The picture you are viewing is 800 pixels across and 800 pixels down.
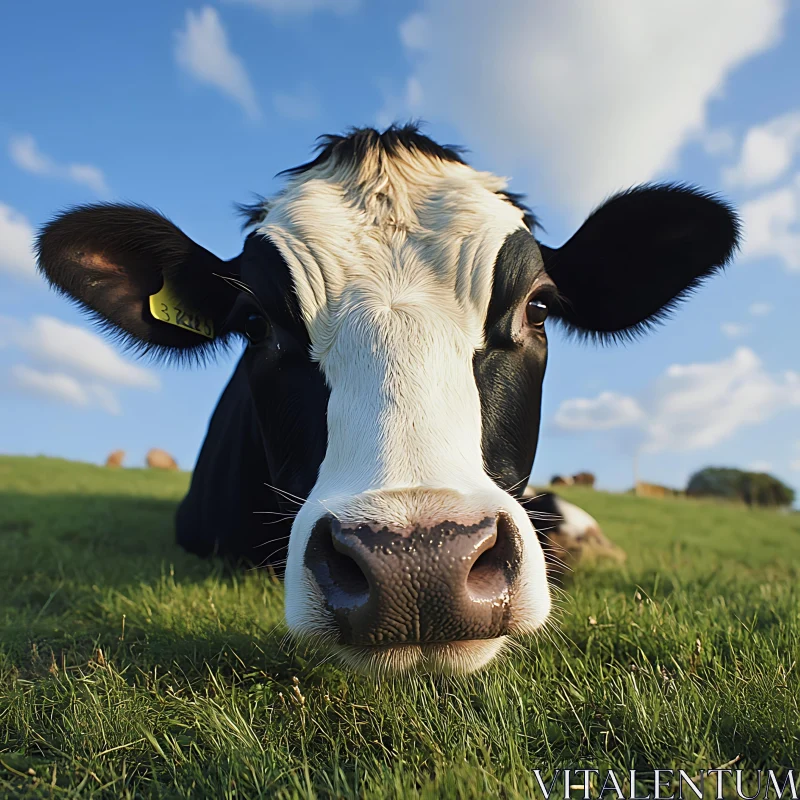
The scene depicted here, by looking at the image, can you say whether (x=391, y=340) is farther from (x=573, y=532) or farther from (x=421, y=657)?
(x=573, y=532)

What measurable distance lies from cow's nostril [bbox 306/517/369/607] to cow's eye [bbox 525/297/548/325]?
164 cm

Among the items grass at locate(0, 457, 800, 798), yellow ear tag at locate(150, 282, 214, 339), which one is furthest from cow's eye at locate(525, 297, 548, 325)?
yellow ear tag at locate(150, 282, 214, 339)

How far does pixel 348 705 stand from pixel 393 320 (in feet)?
4.65

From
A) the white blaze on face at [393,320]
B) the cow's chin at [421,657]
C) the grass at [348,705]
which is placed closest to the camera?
the grass at [348,705]

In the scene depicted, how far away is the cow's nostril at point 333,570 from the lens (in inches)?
76.8

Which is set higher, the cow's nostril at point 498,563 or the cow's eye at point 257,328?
the cow's eye at point 257,328

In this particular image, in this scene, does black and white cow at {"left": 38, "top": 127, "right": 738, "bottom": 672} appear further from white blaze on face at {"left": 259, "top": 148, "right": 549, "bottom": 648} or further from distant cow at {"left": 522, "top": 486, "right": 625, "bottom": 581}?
distant cow at {"left": 522, "top": 486, "right": 625, "bottom": 581}

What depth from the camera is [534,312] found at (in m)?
3.26

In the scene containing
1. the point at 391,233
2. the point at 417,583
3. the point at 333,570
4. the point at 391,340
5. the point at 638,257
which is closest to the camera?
the point at 417,583

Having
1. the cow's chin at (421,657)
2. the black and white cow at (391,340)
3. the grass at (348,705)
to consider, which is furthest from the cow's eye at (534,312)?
the cow's chin at (421,657)

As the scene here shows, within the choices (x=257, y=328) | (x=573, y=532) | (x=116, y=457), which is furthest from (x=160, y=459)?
(x=257, y=328)

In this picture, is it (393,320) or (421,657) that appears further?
(393,320)

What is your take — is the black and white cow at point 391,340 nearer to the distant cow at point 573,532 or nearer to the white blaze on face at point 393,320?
the white blaze on face at point 393,320

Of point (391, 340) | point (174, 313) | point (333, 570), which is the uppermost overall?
point (174, 313)
